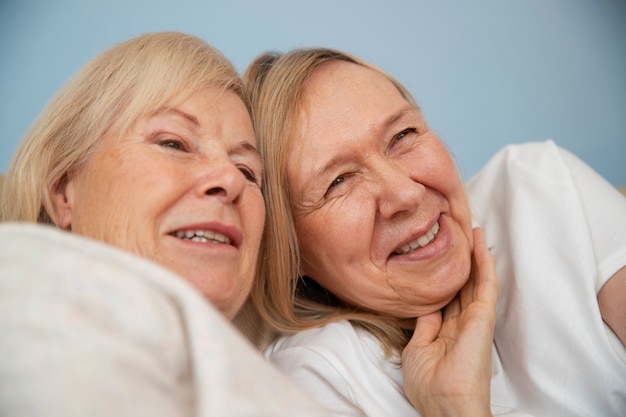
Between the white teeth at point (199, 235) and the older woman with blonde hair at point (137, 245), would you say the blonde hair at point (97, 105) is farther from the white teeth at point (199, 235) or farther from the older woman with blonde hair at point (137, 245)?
the white teeth at point (199, 235)

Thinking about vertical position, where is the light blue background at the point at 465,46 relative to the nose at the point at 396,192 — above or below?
above

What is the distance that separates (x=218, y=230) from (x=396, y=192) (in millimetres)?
399

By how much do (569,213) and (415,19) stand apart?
120cm

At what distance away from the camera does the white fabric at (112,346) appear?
20.8 inches

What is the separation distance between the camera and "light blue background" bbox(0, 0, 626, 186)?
73.7 inches

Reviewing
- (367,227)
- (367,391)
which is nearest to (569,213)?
(367,227)

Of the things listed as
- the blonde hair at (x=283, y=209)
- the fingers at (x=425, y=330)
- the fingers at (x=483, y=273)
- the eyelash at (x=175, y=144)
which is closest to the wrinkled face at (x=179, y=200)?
the eyelash at (x=175, y=144)

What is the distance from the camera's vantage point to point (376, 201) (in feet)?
4.04

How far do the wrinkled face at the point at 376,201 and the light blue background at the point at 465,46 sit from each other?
782 millimetres

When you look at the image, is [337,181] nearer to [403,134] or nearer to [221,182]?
[403,134]

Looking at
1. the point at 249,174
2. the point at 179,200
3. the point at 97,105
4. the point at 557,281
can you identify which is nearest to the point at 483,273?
the point at 557,281

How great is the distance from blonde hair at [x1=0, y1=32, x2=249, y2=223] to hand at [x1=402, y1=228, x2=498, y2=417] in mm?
696

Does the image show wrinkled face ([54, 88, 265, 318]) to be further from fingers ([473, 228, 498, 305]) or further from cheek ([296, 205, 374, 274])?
fingers ([473, 228, 498, 305])

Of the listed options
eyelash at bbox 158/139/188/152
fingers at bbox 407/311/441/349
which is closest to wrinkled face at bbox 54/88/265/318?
eyelash at bbox 158/139/188/152
